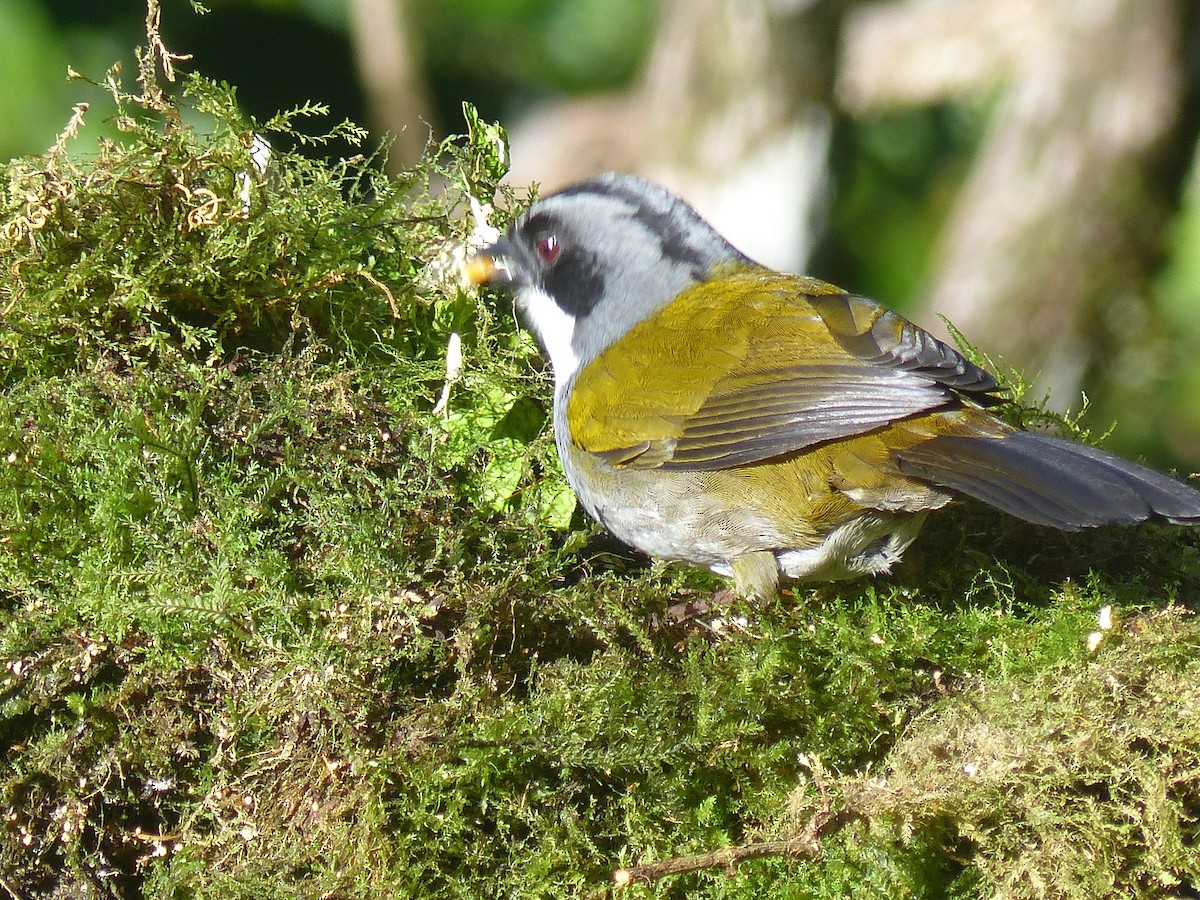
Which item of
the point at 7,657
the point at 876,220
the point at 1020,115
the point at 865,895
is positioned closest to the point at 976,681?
the point at 865,895

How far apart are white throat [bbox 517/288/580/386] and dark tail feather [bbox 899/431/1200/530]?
961 millimetres

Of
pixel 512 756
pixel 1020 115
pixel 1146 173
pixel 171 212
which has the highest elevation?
pixel 1020 115

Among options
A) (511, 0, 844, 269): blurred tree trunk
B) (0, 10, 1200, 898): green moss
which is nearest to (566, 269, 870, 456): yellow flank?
(0, 10, 1200, 898): green moss

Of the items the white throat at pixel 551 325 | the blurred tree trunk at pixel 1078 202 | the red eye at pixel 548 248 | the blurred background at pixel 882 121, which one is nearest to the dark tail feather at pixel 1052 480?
the white throat at pixel 551 325

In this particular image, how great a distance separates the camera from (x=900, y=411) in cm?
238

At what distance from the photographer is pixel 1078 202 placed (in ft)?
22.4

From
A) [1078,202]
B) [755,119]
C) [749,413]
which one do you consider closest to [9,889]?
[749,413]

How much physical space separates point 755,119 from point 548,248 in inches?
156

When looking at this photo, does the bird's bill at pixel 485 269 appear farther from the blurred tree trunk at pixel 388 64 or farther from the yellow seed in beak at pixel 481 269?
the blurred tree trunk at pixel 388 64

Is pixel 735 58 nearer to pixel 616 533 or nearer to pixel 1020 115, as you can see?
pixel 1020 115

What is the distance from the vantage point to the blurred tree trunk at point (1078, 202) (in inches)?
258

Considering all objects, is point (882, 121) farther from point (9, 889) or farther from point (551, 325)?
point (9, 889)

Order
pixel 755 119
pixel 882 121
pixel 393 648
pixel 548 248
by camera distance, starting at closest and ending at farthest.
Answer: pixel 393 648 < pixel 548 248 < pixel 755 119 < pixel 882 121

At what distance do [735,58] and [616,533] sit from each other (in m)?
4.73
